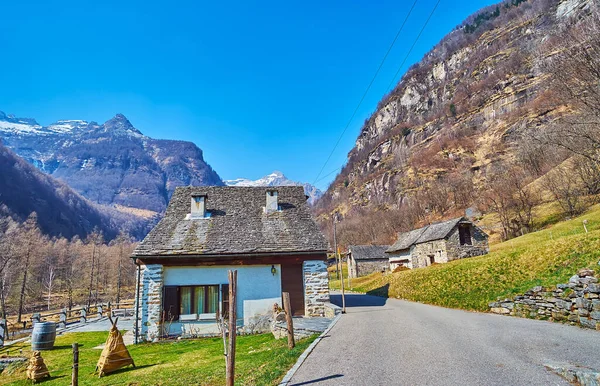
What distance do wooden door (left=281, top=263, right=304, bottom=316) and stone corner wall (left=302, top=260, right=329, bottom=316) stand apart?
0.26 metres

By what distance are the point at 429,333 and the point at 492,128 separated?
114 m

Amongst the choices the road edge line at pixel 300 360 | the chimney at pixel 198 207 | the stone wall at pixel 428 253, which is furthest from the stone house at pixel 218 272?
the stone wall at pixel 428 253

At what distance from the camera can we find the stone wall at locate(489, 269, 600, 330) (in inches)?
408

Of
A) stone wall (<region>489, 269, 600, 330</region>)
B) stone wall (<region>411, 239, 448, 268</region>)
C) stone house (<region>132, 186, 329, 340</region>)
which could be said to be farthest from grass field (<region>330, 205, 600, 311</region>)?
stone wall (<region>411, 239, 448, 268</region>)

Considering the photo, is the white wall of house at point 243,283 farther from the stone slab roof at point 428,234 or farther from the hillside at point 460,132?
the stone slab roof at point 428,234

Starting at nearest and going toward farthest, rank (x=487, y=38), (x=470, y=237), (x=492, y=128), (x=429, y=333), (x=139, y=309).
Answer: (x=429, y=333) < (x=139, y=309) < (x=470, y=237) < (x=492, y=128) < (x=487, y=38)

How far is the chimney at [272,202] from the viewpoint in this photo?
21.1 metres

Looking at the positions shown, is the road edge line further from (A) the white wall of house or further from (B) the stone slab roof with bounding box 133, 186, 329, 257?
(B) the stone slab roof with bounding box 133, 186, 329, 257

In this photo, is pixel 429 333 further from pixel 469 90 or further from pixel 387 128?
pixel 387 128

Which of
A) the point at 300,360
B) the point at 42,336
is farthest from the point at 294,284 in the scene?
the point at 42,336

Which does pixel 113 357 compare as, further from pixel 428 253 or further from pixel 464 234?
pixel 464 234

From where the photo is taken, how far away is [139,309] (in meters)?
16.0

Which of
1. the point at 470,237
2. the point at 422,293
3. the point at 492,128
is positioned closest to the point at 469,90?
the point at 492,128

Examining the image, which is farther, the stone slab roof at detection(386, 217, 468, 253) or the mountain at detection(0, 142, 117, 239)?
the mountain at detection(0, 142, 117, 239)
